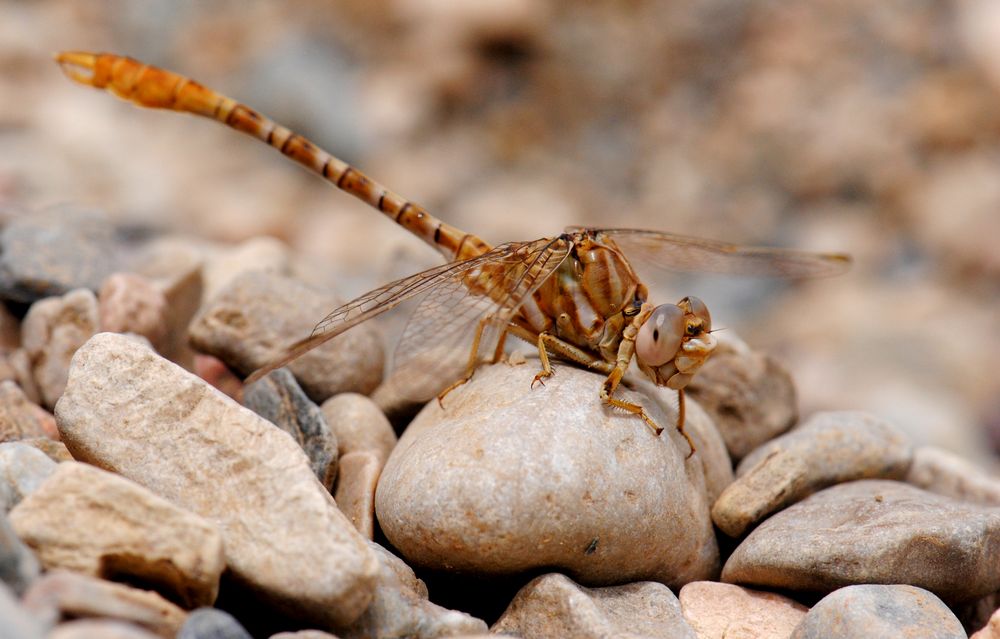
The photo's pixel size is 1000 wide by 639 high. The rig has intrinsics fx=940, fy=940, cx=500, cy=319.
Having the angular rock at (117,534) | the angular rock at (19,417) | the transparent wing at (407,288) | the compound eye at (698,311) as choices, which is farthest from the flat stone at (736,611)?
the angular rock at (19,417)

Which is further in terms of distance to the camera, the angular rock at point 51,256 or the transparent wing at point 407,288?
the angular rock at point 51,256

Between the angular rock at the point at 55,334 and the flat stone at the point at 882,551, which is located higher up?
the flat stone at the point at 882,551

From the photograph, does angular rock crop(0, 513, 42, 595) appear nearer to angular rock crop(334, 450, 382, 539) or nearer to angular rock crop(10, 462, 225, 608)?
angular rock crop(10, 462, 225, 608)

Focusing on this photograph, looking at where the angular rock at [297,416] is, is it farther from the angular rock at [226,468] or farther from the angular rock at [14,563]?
the angular rock at [14,563]

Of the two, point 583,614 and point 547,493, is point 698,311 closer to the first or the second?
point 547,493

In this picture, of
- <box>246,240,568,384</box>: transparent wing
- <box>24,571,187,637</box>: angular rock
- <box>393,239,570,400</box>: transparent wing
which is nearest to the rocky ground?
<box>24,571,187,637</box>: angular rock
